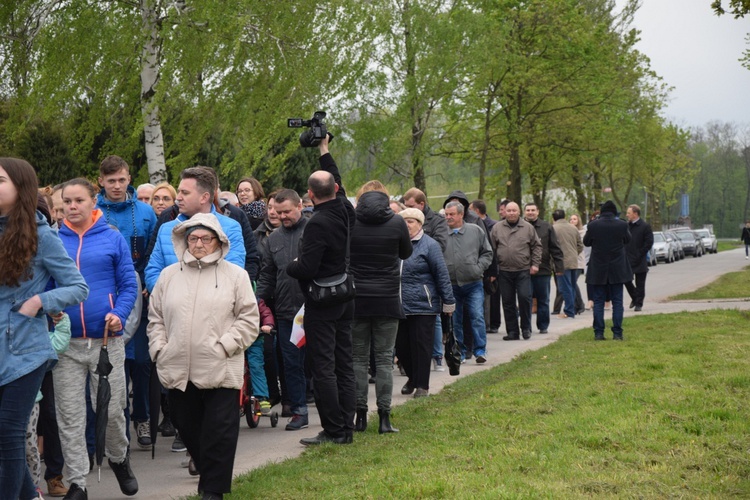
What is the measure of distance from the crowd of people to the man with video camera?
0.05ft

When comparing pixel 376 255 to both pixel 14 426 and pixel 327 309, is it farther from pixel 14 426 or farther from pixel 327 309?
pixel 14 426

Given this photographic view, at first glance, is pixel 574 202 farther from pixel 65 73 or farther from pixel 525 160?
pixel 65 73

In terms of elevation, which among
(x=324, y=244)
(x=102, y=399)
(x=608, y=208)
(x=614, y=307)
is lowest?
(x=614, y=307)

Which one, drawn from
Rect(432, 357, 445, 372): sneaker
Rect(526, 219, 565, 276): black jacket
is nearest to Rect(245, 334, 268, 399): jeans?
Rect(432, 357, 445, 372): sneaker

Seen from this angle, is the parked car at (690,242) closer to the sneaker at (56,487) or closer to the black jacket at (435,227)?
the black jacket at (435,227)

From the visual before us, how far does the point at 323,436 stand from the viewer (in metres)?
8.62

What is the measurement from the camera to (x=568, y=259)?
67.1 feet

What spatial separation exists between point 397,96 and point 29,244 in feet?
91.8

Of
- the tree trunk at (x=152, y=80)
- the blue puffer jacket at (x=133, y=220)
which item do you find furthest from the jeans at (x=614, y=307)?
the blue puffer jacket at (x=133, y=220)

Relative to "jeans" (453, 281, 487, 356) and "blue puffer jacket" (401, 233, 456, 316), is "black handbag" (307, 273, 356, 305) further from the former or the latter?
"jeans" (453, 281, 487, 356)

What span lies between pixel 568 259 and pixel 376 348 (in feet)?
38.6

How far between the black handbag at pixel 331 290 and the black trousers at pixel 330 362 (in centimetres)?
10

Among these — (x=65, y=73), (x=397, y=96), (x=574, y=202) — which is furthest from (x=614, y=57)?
(x=65, y=73)

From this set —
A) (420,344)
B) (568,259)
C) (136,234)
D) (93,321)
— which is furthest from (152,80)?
(93,321)
